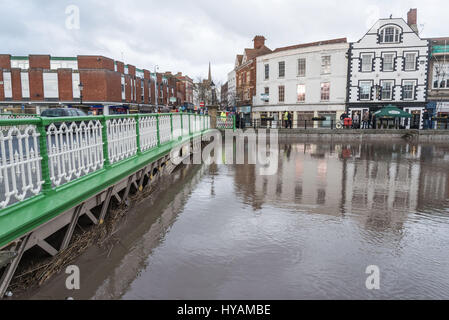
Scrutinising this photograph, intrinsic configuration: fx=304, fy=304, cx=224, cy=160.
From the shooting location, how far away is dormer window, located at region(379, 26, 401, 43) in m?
31.5

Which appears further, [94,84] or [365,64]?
[94,84]

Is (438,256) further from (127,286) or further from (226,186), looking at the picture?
(226,186)

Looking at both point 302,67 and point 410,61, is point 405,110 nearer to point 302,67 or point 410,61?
point 410,61

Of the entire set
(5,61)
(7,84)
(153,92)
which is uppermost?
(5,61)

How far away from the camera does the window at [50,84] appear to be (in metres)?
41.5

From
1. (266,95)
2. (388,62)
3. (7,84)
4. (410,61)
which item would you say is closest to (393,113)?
(388,62)

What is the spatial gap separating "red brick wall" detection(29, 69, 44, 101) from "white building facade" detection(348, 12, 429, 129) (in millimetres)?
39436

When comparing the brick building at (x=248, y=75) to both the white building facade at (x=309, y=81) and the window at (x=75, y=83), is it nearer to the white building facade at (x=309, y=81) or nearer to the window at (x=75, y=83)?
the white building facade at (x=309, y=81)

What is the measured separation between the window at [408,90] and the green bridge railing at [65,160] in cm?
3045

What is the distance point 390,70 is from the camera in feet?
105

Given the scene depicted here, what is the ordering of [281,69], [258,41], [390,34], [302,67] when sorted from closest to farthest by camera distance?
[390,34], [302,67], [281,69], [258,41]

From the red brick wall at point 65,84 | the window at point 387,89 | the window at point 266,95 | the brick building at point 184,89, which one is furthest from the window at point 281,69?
the brick building at point 184,89

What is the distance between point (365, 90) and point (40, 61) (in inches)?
1675

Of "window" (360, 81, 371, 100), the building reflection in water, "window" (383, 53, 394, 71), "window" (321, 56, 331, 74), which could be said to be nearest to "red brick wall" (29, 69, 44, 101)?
"window" (321, 56, 331, 74)
